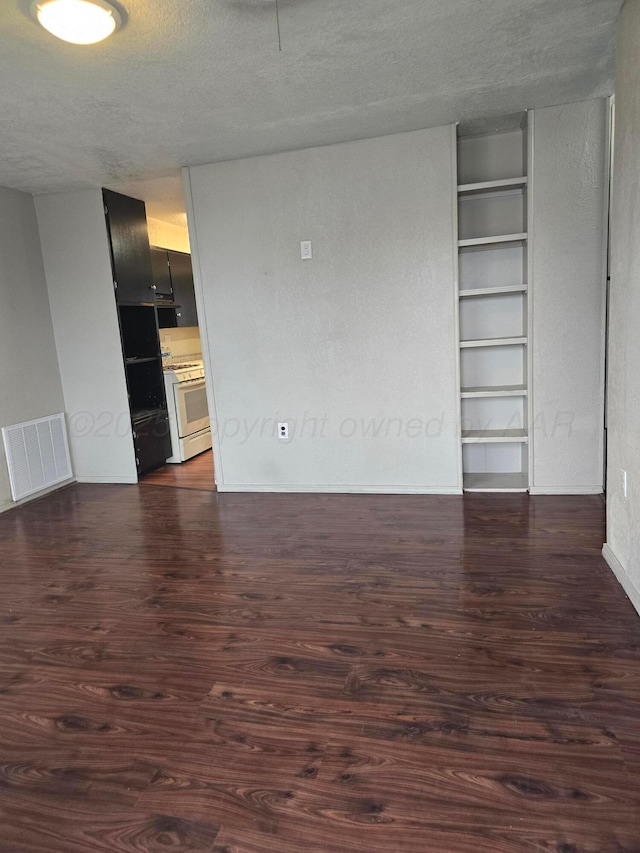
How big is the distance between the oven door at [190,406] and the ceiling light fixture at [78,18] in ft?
10.8

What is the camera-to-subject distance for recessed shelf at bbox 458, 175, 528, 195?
3.35 metres

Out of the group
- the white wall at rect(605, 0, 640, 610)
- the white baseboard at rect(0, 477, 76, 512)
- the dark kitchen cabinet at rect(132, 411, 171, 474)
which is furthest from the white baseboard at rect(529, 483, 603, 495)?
the white baseboard at rect(0, 477, 76, 512)

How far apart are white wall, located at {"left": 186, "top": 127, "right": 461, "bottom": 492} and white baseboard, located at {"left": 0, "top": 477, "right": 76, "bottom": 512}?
1.60 metres

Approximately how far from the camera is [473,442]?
371 centimetres

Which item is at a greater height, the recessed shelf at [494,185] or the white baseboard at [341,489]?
the recessed shelf at [494,185]

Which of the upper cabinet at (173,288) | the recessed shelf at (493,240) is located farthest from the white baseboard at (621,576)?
the upper cabinet at (173,288)

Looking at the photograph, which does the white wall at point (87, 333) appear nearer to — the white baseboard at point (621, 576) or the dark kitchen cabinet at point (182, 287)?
the dark kitchen cabinet at point (182, 287)

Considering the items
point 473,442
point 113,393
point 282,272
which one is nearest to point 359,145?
point 282,272

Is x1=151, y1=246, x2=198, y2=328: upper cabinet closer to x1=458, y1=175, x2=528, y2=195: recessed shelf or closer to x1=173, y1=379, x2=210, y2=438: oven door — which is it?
x1=173, y1=379, x2=210, y2=438: oven door

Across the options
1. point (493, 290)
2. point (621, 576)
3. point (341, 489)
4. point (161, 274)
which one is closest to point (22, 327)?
point (161, 274)

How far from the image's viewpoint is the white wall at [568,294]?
10.5 feet

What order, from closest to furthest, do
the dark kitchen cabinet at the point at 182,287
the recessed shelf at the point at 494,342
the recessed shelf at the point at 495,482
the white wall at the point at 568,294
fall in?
the white wall at the point at 568,294, the recessed shelf at the point at 494,342, the recessed shelf at the point at 495,482, the dark kitchen cabinet at the point at 182,287

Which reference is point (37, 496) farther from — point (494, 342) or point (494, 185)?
point (494, 185)

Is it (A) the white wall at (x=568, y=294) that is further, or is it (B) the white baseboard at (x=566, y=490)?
(B) the white baseboard at (x=566, y=490)
